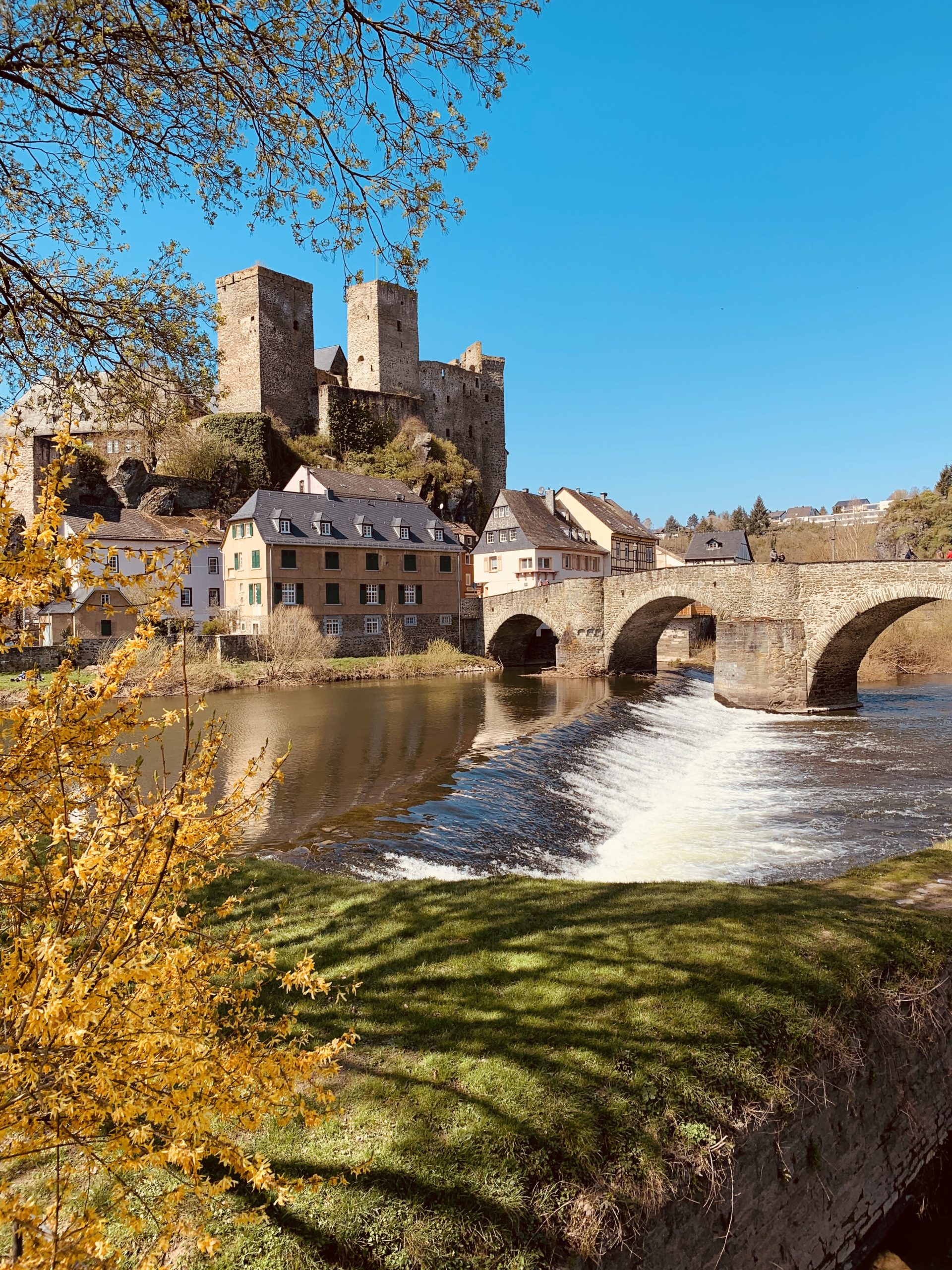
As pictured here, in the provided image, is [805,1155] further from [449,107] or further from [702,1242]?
[449,107]

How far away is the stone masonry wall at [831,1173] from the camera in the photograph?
11.3 feet

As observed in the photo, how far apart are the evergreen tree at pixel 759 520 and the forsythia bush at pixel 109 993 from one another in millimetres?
93330

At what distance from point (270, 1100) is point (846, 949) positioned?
4184 millimetres

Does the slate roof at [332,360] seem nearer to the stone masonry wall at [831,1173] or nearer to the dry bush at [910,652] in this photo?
the dry bush at [910,652]

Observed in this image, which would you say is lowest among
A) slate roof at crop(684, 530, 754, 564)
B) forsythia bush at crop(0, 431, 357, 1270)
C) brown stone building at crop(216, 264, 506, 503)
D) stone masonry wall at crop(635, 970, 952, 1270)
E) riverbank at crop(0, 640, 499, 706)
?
stone masonry wall at crop(635, 970, 952, 1270)

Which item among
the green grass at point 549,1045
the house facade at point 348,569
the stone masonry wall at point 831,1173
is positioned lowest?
the stone masonry wall at point 831,1173

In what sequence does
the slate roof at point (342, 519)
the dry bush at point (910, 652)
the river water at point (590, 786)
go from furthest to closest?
the slate roof at point (342, 519) < the dry bush at point (910, 652) < the river water at point (590, 786)

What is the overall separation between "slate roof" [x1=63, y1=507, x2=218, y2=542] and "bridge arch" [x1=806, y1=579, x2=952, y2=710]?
80.4ft

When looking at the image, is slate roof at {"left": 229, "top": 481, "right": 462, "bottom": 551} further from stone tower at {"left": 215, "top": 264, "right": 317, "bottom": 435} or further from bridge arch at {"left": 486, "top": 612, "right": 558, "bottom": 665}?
stone tower at {"left": 215, "top": 264, "right": 317, "bottom": 435}

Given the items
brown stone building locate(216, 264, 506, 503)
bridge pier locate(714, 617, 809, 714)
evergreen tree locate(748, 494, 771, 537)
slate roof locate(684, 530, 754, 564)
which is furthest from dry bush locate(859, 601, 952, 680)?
evergreen tree locate(748, 494, 771, 537)

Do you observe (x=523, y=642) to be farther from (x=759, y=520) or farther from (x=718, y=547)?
(x=759, y=520)

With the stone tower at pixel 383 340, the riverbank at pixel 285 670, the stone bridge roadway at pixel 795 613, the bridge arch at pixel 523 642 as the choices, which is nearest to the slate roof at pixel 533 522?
the bridge arch at pixel 523 642

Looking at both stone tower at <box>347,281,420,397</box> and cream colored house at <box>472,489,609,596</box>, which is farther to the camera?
stone tower at <box>347,281,420,397</box>

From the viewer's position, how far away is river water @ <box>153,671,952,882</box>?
9.38 m
